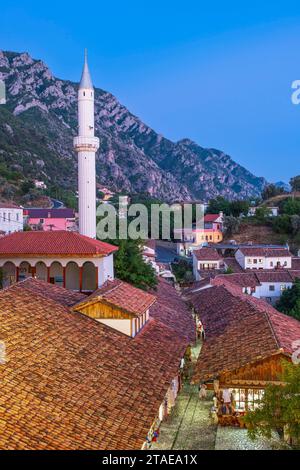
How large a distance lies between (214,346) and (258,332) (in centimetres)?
157

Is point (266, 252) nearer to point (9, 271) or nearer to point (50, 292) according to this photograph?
point (9, 271)

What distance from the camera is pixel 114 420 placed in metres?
10.9

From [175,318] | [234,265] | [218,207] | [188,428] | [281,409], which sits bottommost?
[188,428]

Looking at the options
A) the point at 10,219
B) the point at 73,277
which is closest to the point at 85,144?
the point at 73,277

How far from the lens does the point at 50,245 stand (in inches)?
1005

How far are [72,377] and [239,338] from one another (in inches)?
290

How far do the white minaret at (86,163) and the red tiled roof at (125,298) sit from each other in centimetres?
1336

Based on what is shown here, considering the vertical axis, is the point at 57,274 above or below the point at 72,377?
above

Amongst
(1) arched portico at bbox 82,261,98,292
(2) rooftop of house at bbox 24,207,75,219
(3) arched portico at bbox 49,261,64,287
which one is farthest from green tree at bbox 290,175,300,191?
(3) arched portico at bbox 49,261,64,287

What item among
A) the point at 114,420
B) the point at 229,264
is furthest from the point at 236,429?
the point at 229,264

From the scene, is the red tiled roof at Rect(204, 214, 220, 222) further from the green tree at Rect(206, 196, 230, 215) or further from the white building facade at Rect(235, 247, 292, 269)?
the white building facade at Rect(235, 247, 292, 269)

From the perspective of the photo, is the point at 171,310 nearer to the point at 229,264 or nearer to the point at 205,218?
the point at 229,264

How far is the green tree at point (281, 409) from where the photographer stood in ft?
36.8

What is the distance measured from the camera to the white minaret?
32906mm
